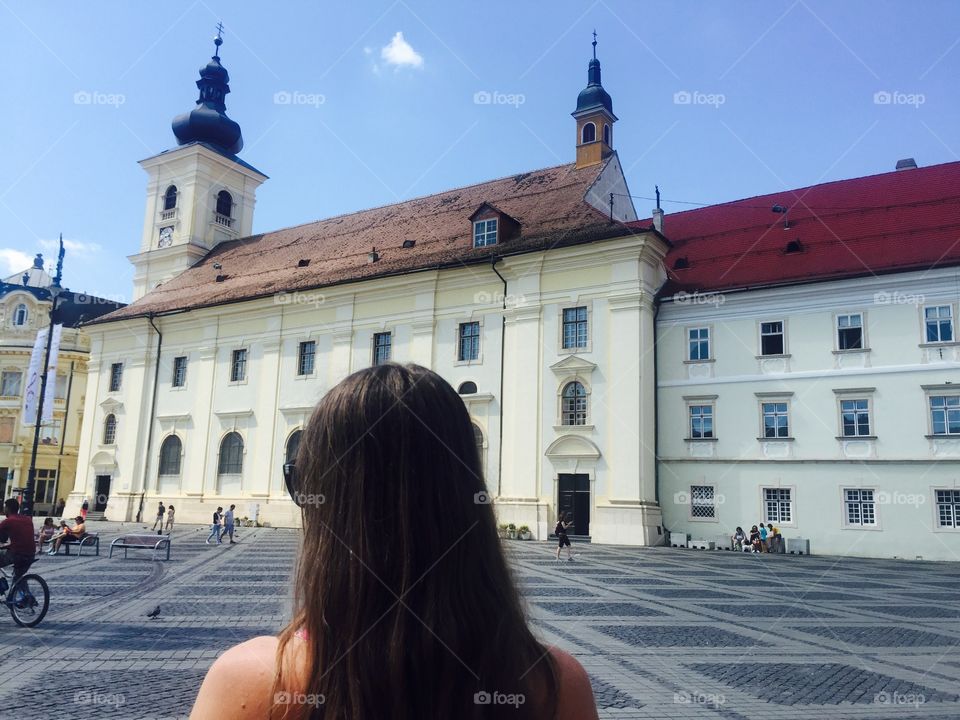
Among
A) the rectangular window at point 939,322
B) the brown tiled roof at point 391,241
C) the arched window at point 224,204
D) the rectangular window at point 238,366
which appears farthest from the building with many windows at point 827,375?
the arched window at point 224,204

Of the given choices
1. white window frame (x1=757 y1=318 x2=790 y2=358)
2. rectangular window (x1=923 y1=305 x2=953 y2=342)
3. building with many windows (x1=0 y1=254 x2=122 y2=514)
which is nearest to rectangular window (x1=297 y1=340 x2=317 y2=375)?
white window frame (x1=757 y1=318 x2=790 y2=358)

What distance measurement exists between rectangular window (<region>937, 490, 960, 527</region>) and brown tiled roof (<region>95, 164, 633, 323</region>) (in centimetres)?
1376

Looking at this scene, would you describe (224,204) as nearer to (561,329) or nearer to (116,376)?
(116,376)

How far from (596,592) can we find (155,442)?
3381 cm

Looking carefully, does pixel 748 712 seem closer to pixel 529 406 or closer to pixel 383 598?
pixel 383 598

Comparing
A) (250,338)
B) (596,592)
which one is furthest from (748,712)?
(250,338)

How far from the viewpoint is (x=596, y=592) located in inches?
577

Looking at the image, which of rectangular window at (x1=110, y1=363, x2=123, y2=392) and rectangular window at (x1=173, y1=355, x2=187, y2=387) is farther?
rectangular window at (x1=110, y1=363, x2=123, y2=392)

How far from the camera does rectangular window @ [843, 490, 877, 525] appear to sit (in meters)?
26.1

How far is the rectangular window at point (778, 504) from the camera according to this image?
90.6 ft

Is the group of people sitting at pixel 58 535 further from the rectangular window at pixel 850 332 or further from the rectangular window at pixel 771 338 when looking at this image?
the rectangular window at pixel 850 332

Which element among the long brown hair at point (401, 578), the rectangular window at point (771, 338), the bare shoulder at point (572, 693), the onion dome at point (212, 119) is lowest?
the bare shoulder at point (572, 693)

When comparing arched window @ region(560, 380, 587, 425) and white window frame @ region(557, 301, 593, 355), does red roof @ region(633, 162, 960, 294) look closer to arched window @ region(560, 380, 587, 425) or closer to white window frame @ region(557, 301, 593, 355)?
white window frame @ region(557, 301, 593, 355)

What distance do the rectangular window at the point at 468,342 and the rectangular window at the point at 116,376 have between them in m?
22.8
